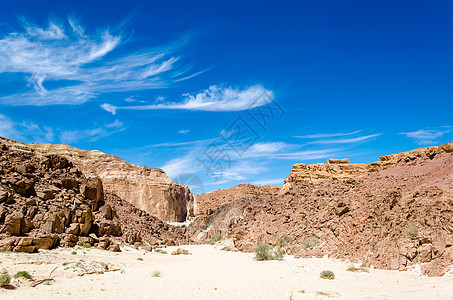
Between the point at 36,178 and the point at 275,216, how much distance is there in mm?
20628

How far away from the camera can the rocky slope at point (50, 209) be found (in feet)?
50.6

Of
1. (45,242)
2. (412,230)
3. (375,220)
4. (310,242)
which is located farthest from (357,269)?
(45,242)

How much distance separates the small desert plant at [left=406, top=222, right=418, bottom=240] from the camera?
1262 cm

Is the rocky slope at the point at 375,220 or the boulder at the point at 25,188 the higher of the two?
the boulder at the point at 25,188

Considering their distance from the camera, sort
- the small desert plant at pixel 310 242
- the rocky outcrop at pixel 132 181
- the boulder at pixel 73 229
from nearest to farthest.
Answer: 1. the boulder at pixel 73 229
2. the small desert plant at pixel 310 242
3. the rocky outcrop at pixel 132 181

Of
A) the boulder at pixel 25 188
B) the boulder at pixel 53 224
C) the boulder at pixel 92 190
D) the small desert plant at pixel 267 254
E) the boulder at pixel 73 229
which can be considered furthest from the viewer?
the boulder at pixel 92 190

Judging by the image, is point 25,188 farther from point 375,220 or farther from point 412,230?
point 412,230

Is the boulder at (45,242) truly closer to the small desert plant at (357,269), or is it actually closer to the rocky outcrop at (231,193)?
the small desert plant at (357,269)

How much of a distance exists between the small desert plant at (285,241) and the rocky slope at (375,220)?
0.27 feet

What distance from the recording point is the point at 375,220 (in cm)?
1697

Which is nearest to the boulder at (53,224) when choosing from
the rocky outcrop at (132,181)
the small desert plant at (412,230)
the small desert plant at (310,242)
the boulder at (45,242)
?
the boulder at (45,242)

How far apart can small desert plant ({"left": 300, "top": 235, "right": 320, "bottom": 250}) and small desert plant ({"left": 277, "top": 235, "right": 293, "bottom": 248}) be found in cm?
200

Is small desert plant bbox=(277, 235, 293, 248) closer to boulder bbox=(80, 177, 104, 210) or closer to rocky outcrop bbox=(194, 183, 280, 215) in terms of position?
boulder bbox=(80, 177, 104, 210)

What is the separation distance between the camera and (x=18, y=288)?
9383 mm
